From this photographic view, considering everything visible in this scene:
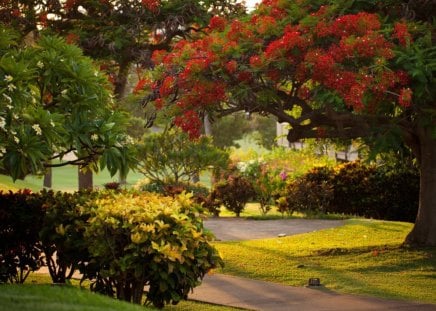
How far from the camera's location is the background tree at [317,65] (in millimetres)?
11852

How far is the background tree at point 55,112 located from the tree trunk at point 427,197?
6903 millimetres

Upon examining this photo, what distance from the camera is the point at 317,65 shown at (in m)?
11.9

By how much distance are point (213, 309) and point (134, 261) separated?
1.95 m

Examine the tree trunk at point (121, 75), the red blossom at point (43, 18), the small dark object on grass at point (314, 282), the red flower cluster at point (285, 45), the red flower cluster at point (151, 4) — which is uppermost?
the red flower cluster at point (151, 4)

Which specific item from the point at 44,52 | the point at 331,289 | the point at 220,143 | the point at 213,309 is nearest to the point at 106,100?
the point at 44,52

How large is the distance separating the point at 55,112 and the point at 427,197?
8.07 m

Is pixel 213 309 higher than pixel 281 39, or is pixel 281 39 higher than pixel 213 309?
pixel 281 39

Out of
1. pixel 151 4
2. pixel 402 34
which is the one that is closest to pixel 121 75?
pixel 151 4

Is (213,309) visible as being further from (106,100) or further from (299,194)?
(299,194)

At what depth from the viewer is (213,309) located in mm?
10570

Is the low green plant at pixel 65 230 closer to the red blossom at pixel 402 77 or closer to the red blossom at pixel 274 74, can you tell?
the red blossom at pixel 274 74

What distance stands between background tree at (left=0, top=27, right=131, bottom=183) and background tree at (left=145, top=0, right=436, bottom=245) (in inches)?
92.0

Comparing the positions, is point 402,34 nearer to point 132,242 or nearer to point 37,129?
point 132,242

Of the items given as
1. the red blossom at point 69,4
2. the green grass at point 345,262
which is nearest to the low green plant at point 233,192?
the green grass at point 345,262
